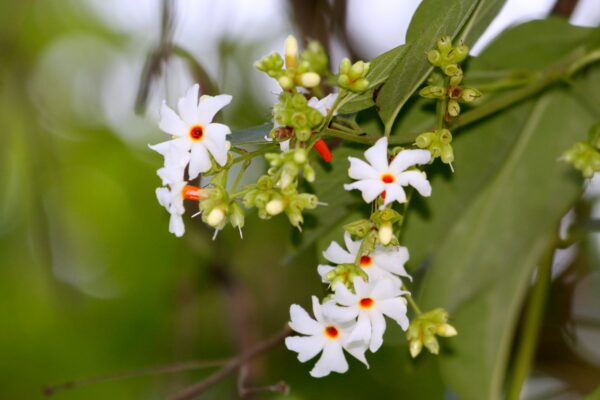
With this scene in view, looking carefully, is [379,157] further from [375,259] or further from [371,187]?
[375,259]

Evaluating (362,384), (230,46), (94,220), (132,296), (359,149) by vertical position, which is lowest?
(362,384)

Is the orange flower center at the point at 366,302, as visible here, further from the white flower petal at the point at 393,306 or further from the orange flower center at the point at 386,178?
the orange flower center at the point at 386,178

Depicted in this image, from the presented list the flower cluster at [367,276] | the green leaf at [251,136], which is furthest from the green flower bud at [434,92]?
the green leaf at [251,136]

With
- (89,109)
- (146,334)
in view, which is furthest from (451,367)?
(89,109)

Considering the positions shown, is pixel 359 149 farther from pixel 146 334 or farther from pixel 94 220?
pixel 94 220

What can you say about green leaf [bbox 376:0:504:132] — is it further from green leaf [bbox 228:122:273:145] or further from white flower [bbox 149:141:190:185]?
white flower [bbox 149:141:190:185]

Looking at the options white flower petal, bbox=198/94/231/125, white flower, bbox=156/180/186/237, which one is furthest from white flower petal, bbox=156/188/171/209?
white flower petal, bbox=198/94/231/125

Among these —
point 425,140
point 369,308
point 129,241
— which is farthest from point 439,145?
point 129,241
